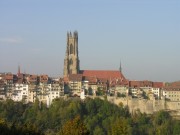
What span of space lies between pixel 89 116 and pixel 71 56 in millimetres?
22303

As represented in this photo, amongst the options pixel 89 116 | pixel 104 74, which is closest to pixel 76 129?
pixel 89 116

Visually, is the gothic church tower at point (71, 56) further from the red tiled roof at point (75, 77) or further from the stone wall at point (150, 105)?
the stone wall at point (150, 105)

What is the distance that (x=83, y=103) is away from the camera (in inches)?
2496

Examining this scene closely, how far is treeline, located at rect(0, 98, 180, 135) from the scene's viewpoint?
5812cm

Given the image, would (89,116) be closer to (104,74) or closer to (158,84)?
(158,84)

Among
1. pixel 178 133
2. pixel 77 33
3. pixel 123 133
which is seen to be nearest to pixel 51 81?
pixel 77 33

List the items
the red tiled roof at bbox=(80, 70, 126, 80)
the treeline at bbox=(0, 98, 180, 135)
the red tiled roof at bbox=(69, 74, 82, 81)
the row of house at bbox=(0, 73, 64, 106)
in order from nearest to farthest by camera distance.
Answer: the treeline at bbox=(0, 98, 180, 135), the row of house at bbox=(0, 73, 64, 106), the red tiled roof at bbox=(69, 74, 82, 81), the red tiled roof at bbox=(80, 70, 126, 80)

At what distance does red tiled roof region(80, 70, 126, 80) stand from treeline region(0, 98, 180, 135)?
15611 mm

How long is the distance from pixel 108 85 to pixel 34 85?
10.0m

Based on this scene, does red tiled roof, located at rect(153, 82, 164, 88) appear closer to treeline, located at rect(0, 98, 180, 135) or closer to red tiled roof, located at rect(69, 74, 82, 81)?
red tiled roof, located at rect(69, 74, 82, 81)

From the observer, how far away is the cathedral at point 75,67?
8000cm

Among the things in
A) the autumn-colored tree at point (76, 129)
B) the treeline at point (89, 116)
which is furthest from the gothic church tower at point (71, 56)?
the autumn-colored tree at point (76, 129)

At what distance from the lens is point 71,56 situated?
82.1 meters

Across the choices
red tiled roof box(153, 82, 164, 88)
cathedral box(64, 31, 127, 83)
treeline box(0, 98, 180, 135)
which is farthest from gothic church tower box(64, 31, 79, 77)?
treeline box(0, 98, 180, 135)
